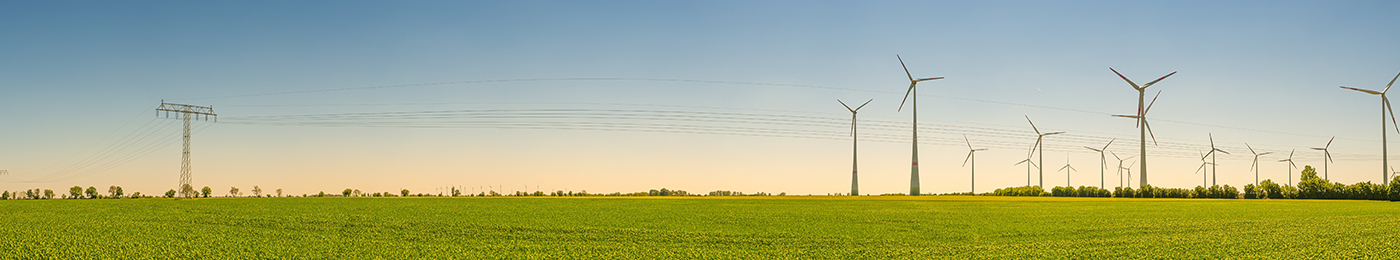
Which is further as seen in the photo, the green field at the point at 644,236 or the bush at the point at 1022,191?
the bush at the point at 1022,191

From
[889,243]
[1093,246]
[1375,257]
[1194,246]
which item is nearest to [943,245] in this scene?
[889,243]

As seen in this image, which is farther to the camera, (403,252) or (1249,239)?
(1249,239)

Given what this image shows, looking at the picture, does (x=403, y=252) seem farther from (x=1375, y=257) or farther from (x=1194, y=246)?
(x=1375, y=257)

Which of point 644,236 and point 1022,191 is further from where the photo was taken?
point 1022,191

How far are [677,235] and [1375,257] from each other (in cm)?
972

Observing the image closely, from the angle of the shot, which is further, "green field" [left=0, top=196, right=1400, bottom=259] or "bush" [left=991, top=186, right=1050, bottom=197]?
"bush" [left=991, top=186, right=1050, bottom=197]

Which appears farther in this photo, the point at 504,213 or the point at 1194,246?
the point at 504,213

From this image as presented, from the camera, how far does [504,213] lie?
61.4 feet

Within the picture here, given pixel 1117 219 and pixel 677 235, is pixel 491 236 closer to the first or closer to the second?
pixel 677 235

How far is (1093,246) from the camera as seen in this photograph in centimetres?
1186

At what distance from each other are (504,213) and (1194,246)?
14142 millimetres

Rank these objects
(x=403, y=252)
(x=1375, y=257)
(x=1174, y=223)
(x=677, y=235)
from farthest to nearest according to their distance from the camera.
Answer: (x=1174, y=223) → (x=677, y=235) → (x=403, y=252) → (x=1375, y=257)

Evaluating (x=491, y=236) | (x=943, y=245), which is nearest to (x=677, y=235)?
(x=491, y=236)

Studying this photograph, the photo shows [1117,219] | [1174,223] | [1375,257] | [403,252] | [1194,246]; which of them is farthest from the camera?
[1117,219]
